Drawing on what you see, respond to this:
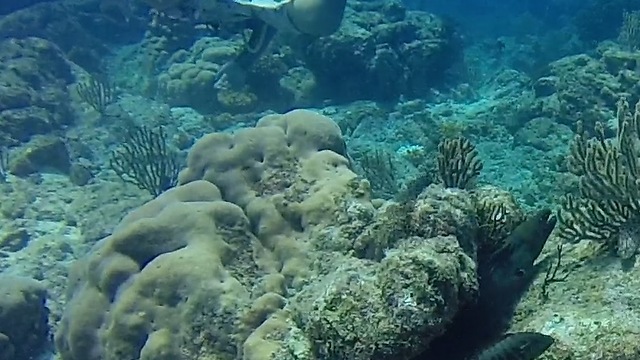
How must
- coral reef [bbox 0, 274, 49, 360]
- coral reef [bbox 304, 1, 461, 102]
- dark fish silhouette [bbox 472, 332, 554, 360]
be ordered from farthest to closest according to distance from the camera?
coral reef [bbox 304, 1, 461, 102] < coral reef [bbox 0, 274, 49, 360] < dark fish silhouette [bbox 472, 332, 554, 360]

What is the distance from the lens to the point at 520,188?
799cm

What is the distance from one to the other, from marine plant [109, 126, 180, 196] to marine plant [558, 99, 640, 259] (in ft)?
20.6

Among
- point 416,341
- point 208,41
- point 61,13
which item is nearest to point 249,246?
point 416,341

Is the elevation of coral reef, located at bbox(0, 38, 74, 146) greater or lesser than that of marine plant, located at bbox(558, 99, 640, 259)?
lesser

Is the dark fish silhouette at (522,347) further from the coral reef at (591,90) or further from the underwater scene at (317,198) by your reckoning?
the coral reef at (591,90)

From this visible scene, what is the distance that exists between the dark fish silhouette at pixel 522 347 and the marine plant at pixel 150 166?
271 inches

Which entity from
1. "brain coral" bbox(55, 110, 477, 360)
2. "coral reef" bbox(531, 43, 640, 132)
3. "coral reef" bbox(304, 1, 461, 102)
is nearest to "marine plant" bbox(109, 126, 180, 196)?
"brain coral" bbox(55, 110, 477, 360)

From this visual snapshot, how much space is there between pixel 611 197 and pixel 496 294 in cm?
109

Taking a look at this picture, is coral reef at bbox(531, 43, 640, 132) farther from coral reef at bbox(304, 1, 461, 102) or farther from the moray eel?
the moray eel

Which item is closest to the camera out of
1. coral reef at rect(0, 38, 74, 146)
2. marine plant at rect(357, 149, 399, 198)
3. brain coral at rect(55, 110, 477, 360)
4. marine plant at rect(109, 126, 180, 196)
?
brain coral at rect(55, 110, 477, 360)

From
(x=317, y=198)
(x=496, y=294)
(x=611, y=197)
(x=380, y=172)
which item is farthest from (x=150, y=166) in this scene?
(x=611, y=197)

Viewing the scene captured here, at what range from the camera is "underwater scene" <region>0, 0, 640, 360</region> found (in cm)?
301

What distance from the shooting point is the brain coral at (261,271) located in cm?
278

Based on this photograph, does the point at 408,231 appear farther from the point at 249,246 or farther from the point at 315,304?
the point at 249,246
